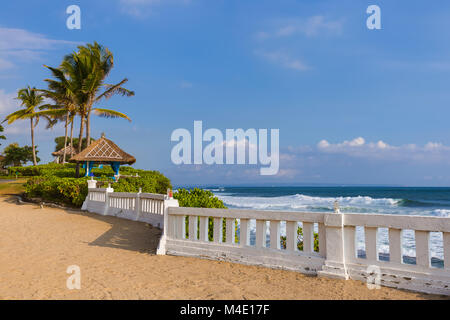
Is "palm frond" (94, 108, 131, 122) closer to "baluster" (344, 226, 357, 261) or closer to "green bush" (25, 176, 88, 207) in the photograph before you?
"green bush" (25, 176, 88, 207)

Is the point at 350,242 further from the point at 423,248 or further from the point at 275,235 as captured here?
the point at 275,235

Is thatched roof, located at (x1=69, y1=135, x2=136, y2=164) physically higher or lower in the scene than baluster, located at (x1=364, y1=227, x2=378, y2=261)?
higher

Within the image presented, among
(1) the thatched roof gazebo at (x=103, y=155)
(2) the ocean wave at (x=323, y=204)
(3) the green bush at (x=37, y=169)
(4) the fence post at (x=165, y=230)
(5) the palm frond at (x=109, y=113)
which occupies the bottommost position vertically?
(2) the ocean wave at (x=323, y=204)

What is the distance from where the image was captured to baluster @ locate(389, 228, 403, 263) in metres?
5.04

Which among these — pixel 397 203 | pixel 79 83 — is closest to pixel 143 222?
pixel 79 83

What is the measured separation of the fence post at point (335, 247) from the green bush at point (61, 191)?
13.5 m

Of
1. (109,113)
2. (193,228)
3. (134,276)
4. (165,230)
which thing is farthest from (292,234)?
(109,113)

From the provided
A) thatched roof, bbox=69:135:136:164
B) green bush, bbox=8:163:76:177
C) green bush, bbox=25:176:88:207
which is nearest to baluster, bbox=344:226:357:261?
green bush, bbox=25:176:88:207

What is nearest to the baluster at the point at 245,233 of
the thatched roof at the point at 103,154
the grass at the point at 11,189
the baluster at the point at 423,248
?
the baluster at the point at 423,248

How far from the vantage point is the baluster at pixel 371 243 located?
5.23m

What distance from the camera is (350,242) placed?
17.8ft

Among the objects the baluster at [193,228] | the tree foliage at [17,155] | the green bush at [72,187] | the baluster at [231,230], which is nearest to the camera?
the baluster at [231,230]

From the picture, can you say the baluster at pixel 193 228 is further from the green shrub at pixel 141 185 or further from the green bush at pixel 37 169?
the green bush at pixel 37 169

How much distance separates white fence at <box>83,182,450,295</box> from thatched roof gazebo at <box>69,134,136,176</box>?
15.6 meters
